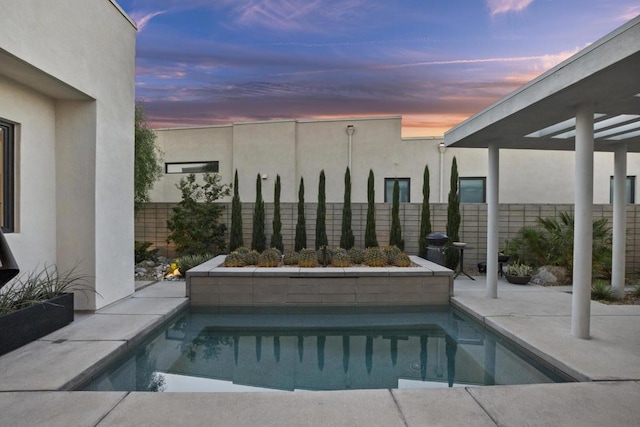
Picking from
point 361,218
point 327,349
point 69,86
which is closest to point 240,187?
point 361,218

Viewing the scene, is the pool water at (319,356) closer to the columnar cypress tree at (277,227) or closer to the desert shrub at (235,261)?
the desert shrub at (235,261)

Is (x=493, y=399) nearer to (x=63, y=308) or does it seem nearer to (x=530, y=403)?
Answer: (x=530, y=403)

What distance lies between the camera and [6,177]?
170 inches

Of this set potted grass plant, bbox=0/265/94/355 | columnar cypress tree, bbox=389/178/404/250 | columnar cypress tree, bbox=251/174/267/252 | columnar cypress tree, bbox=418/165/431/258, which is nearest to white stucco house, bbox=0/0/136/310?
potted grass plant, bbox=0/265/94/355

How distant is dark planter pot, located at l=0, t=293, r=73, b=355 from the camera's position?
350cm

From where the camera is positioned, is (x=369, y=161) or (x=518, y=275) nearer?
(x=518, y=275)

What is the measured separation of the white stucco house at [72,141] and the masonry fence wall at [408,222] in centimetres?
400

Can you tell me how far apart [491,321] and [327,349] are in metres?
2.10

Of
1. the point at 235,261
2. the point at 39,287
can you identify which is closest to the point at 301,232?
the point at 235,261

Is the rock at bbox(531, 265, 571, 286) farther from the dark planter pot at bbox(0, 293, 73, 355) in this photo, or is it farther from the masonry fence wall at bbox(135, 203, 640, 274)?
the dark planter pot at bbox(0, 293, 73, 355)

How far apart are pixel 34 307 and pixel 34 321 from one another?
0.47 ft

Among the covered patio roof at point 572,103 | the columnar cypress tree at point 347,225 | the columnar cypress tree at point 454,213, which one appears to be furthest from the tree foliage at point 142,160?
the columnar cypress tree at point 454,213

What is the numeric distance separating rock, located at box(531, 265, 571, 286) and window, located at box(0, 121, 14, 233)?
8.44 m

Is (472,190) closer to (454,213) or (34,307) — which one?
(454,213)
